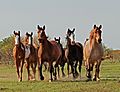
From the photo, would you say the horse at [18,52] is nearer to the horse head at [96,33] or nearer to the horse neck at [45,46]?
the horse neck at [45,46]

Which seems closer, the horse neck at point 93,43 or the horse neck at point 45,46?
the horse neck at point 93,43

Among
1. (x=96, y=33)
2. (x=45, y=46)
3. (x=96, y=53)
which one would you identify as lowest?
(x=96, y=53)

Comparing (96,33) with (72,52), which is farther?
(72,52)

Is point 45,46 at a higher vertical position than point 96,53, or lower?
higher

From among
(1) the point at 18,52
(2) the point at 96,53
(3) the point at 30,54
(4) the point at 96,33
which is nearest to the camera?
(4) the point at 96,33

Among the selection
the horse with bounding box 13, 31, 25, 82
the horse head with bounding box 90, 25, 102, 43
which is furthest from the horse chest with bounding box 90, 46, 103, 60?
the horse with bounding box 13, 31, 25, 82

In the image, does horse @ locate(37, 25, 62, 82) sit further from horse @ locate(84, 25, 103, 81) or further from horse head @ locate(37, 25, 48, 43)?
horse @ locate(84, 25, 103, 81)

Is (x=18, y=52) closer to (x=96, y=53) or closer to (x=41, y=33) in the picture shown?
(x=41, y=33)

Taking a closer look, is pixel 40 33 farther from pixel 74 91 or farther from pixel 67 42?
pixel 74 91

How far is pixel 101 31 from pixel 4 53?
57888 mm

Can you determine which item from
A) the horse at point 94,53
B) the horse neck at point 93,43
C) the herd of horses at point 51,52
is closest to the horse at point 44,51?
the herd of horses at point 51,52

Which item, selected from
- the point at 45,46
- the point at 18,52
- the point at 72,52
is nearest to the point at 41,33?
the point at 45,46

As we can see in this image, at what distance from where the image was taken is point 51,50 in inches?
910

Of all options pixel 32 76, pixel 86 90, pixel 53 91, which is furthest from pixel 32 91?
pixel 32 76
